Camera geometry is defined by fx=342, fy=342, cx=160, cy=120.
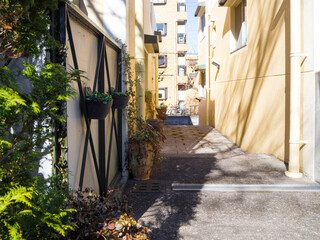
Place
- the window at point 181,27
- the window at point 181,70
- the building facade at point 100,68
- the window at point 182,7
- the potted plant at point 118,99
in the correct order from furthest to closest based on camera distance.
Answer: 1. the window at point 182,7
2. the window at point 181,70
3. the window at point 181,27
4. the potted plant at point 118,99
5. the building facade at point 100,68

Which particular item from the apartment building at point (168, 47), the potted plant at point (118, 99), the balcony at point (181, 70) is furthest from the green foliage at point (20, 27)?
the balcony at point (181, 70)

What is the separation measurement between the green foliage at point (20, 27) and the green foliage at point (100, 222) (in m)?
1.04

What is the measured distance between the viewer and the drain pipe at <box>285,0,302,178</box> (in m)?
5.21

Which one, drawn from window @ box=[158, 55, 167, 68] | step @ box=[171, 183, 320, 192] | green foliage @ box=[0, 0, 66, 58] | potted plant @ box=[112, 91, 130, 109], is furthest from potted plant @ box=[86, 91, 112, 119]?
window @ box=[158, 55, 167, 68]

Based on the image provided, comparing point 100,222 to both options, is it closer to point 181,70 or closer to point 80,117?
point 80,117

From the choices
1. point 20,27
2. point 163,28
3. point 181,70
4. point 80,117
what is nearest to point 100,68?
point 80,117

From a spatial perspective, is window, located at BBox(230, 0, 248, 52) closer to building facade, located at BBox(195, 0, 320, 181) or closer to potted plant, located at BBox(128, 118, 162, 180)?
building facade, located at BBox(195, 0, 320, 181)

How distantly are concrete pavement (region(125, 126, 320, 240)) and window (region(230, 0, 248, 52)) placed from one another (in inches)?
155

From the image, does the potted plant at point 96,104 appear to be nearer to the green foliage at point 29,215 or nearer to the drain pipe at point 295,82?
the green foliage at point 29,215

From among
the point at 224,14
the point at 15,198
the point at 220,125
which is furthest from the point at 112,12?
the point at 220,125

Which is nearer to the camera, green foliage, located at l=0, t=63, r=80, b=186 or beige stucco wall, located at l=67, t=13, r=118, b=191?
green foliage, located at l=0, t=63, r=80, b=186

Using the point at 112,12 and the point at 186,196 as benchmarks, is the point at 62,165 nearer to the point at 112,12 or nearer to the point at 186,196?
the point at 186,196

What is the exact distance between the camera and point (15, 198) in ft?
4.97

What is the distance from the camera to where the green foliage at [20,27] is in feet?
5.38
